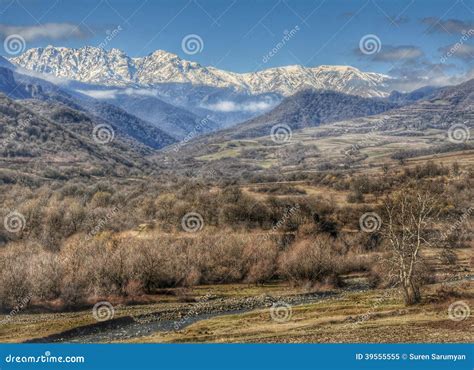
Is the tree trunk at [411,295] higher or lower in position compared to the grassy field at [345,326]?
higher

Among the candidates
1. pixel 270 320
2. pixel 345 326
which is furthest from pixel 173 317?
pixel 345 326

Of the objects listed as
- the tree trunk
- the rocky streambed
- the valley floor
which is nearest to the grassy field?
the valley floor

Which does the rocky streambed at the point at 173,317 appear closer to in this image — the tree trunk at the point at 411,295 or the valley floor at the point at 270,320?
the valley floor at the point at 270,320

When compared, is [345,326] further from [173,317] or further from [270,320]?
[173,317]

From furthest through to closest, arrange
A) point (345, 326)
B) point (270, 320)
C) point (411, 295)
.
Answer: point (411, 295)
point (270, 320)
point (345, 326)

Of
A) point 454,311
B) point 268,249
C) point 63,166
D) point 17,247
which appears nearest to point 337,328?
point 454,311

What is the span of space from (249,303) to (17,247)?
35114mm

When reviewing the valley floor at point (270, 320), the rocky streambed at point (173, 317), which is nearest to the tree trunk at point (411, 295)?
the valley floor at point (270, 320)

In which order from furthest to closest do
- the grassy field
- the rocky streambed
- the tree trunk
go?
the tree trunk
the rocky streambed
the grassy field

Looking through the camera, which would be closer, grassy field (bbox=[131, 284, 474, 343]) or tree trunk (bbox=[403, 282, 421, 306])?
grassy field (bbox=[131, 284, 474, 343])

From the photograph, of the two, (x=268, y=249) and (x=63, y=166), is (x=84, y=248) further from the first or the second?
(x=63, y=166)

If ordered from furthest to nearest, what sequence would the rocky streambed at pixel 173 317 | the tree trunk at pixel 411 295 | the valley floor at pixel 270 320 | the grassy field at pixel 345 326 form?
the tree trunk at pixel 411 295
the rocky streambed at pixel 173 317
the valley floor at pixel 270 320
the grassy field at pixel 345 326

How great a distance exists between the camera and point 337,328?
132ft

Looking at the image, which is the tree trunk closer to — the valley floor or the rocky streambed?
the valley floor
